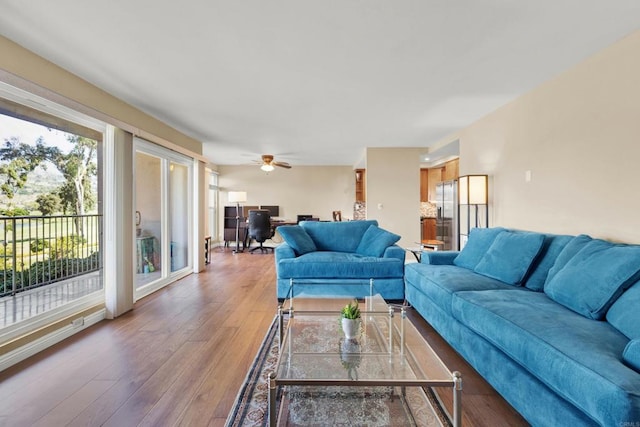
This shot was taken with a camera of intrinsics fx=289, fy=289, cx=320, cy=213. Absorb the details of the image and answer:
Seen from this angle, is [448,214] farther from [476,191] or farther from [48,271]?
[48,271]

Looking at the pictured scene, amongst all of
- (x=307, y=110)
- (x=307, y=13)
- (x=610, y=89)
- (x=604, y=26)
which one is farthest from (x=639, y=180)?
(x=307, y=110)

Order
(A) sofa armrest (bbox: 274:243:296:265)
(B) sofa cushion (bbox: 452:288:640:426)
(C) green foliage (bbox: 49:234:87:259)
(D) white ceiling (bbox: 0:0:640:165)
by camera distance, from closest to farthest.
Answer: (B) sofa cushion (bbox: 452:288:640:426) → (D) white ceiling (bbox: 0:0:640:165) → (C) green foliage (bbox: 49:234:87:259) → (A) sofa armrest (bbox: 274:243:296:265)

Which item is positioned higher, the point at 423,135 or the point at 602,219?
the point at 423,135

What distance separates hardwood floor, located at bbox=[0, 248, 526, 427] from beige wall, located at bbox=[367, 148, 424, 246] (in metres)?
2.80

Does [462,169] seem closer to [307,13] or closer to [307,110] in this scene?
[307,110]

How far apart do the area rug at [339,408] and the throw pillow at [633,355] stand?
32.2 inches

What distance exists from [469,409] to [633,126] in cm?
227

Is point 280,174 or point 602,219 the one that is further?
point 280,174

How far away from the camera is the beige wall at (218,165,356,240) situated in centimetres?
853

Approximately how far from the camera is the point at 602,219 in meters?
2.30

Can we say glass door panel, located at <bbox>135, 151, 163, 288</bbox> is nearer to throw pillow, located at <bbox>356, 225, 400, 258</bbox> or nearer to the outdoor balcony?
the outdoor balcony

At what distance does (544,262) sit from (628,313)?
938 millimetres

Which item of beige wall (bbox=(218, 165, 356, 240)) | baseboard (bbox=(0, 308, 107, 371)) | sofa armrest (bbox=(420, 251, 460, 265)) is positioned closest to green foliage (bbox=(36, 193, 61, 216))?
baseboard (bbox=(0, 308, 107, 371))

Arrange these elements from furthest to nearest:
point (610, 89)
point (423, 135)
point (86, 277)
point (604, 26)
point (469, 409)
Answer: point (423, 135) < point (86, 277) < point (610, 89) < point (604, 26) < point (469, 409)
